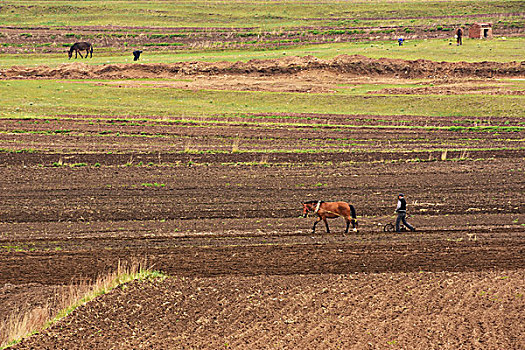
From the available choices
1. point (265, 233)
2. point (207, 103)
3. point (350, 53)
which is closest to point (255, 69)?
point (350, 53)

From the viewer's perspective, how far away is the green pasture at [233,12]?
108938 mm

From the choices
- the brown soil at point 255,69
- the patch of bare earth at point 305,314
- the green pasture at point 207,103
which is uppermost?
the patch of bare earth at point 305,314

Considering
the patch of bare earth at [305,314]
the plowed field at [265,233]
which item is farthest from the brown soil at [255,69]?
the patch of bare earth at [305,314]

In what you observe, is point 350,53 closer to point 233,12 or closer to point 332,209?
point 332,209

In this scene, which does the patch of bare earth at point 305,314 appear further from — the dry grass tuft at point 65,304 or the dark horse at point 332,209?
the dark horse at point 332,209

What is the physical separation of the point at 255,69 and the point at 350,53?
36.6ft

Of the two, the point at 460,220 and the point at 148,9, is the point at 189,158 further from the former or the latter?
the point at 148,9

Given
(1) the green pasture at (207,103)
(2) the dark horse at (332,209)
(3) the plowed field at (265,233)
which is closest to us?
→ (3) the plowed field at (265,233)

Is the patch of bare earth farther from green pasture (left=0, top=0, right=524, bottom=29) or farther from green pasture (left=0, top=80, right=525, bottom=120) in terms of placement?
green pasture (left=0, top=0, right=524, bottom=29)

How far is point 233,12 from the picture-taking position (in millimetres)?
119375

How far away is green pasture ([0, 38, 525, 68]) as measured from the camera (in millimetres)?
65062

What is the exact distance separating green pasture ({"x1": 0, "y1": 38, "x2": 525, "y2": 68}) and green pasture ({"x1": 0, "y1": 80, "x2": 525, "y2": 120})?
34.7 feet

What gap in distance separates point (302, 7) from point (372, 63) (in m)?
62.1

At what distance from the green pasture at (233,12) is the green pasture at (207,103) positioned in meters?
47.9
